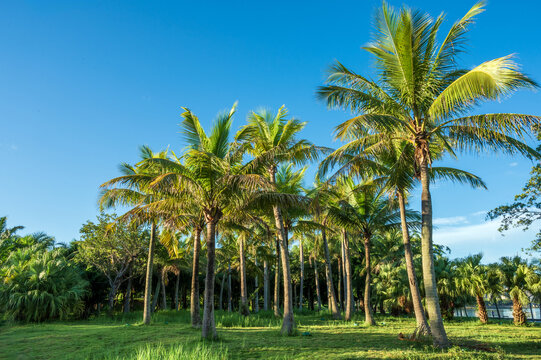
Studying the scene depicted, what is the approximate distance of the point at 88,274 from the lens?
28953mm

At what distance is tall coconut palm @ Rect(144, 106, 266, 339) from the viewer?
35.1 feet

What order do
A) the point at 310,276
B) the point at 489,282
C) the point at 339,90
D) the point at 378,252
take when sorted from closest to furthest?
the point at 339,90, the point at 489,282, the point at 378,252, the point at 310,276

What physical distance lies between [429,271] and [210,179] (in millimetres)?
7210

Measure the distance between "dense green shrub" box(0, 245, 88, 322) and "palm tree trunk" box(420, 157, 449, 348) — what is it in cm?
2051

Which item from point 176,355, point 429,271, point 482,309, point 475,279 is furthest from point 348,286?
point 176,355

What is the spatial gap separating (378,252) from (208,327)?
2702 centimetres

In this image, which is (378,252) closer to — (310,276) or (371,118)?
(310,276)

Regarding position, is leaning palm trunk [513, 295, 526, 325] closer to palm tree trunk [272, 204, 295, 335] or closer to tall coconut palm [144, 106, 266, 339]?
palm tree trunk [272, 204, 295, 335]

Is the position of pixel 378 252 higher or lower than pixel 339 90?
lower

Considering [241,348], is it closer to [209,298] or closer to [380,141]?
[209,298]

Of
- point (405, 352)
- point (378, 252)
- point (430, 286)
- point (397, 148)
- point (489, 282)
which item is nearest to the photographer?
point (405, 352)

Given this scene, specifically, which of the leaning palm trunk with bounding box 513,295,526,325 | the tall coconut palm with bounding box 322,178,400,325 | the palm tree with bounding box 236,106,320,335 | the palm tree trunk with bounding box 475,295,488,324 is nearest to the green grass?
the palm tree with bounding box 236,106,320,335

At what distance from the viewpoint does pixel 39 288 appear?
66.2 ft

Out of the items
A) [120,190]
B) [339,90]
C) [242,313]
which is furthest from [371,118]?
[242,313]
